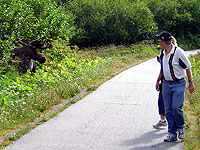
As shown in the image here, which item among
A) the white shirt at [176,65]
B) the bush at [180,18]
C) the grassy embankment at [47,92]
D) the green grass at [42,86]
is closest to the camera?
the white shirt at [176,65]

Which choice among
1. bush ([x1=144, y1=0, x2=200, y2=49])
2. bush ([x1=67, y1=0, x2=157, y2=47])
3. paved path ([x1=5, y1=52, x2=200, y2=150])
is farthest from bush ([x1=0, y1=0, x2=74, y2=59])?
bush ([x1=144, y1=0, x2=200, y2=49])

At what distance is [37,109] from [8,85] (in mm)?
1384

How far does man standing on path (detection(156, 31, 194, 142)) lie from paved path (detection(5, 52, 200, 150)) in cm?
36

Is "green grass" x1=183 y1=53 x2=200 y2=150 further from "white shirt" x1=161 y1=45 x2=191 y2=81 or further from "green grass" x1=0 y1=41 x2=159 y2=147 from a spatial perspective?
"green grass" x1=0 y1=41 x2=159 y2=147

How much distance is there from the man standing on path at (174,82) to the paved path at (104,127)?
14.2 inches

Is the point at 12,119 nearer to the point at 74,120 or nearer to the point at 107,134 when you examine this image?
the point at 74,120

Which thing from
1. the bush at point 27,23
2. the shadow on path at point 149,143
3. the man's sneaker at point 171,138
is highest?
the bush at point 27,23

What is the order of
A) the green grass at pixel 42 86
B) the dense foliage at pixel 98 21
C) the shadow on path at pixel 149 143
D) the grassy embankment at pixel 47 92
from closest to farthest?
1. the shadow on path at pixel 149 143
2. the grassy embankment at pixel 47 92
3. the green grass at pixel 42 86
4. the dense foliage at pixel 98 21

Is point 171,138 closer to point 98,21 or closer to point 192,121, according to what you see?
point 192,121

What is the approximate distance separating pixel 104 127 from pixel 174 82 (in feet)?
6.29

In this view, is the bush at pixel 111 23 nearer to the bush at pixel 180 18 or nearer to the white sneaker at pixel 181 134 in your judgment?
the bush at pixel 180 18

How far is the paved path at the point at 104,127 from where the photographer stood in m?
6.15

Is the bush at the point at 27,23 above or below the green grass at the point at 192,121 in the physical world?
above

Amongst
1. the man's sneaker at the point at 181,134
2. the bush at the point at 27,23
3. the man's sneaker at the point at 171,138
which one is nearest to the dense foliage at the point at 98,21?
the bush at the point at 27,23
